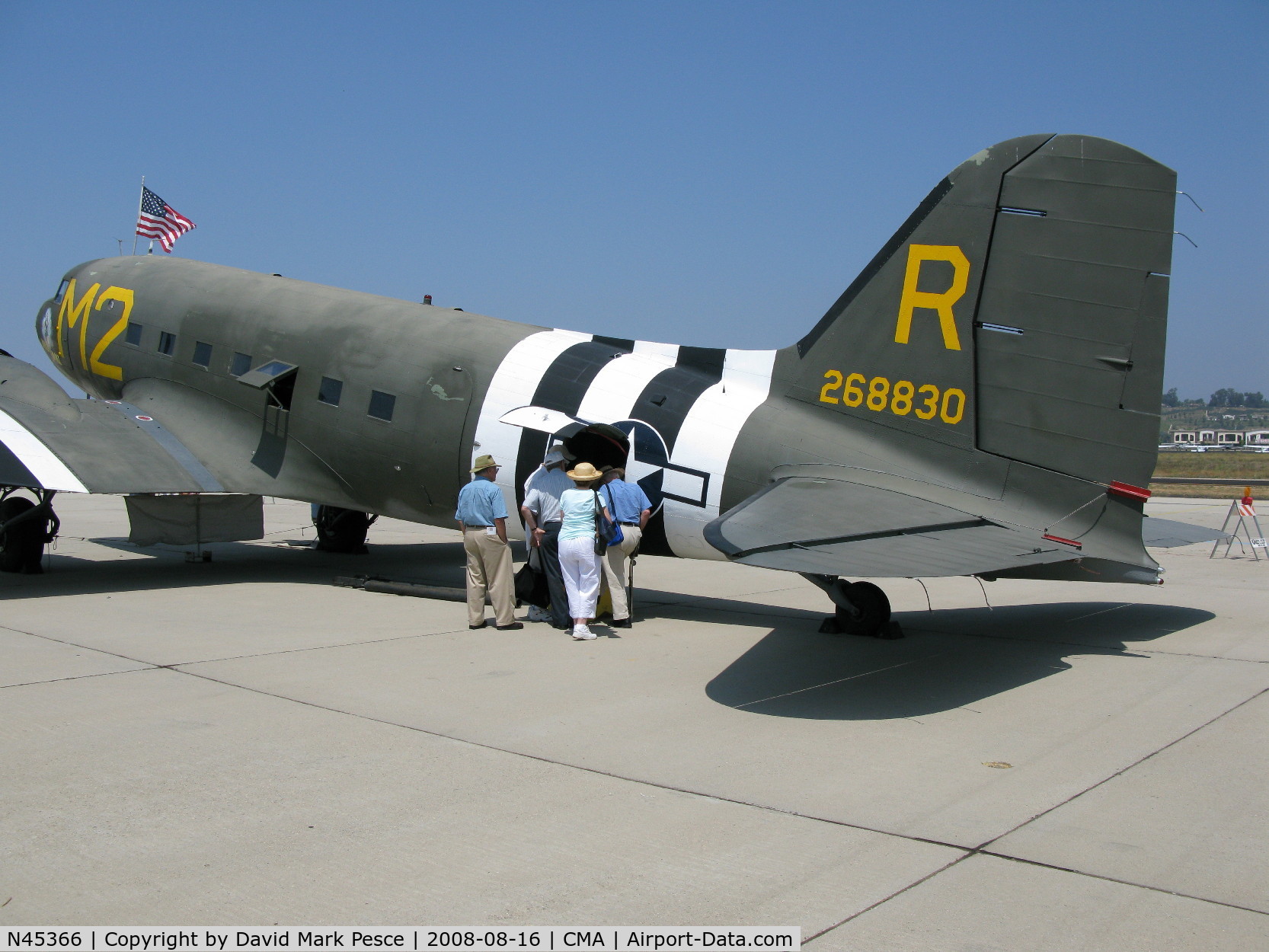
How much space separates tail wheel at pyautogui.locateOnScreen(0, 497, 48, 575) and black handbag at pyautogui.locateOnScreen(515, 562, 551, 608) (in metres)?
7.18

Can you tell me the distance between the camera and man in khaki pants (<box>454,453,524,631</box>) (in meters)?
11.3

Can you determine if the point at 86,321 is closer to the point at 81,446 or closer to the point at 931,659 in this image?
the point at 81,446

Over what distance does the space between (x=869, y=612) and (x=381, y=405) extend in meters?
7.02

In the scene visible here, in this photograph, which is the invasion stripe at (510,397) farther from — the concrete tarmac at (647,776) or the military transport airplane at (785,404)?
the concrete tarmac at (647,776)

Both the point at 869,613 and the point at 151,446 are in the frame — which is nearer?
the point at 869,613

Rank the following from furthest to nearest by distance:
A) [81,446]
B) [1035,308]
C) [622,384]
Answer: [81,446] → [622,384] → [1035,308]

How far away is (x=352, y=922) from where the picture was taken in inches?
172

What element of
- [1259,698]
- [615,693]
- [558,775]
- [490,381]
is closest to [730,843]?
[558,775]

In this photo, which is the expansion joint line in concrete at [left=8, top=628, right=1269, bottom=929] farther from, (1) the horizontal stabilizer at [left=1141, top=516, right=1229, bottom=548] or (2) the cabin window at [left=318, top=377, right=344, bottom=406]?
(2) the cabin window at [left=318, top=377, right=344, bottom=406]

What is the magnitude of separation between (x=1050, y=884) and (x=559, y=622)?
7.34 metres

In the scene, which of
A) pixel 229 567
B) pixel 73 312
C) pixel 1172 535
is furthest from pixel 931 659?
pixel 73 312

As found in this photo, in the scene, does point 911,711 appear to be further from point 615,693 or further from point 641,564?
point 641,564

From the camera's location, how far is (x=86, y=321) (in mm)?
17109

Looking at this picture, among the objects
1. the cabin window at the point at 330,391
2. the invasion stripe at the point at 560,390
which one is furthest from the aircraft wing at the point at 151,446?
the invasion stripe at the point at 560,390
